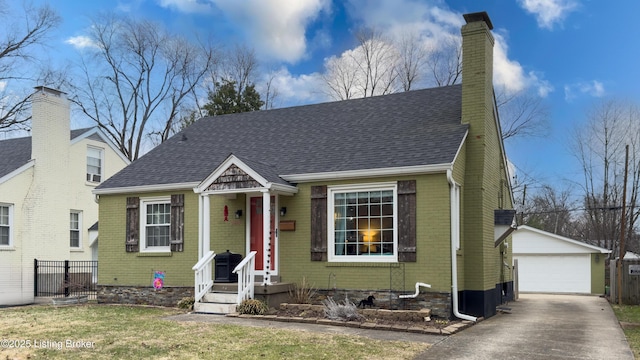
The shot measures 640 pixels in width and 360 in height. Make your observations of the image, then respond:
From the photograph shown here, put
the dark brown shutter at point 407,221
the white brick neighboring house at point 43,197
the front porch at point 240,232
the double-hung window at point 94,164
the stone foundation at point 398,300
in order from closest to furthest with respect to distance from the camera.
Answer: the stone foundation at point 398,300 < the dark brown shutter at point 407,221 < the front porch at point 240,232 < the white brick neighboring house at point 43,197 < the double-hung window at point 94,164

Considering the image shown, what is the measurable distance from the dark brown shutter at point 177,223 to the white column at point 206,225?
114 cm

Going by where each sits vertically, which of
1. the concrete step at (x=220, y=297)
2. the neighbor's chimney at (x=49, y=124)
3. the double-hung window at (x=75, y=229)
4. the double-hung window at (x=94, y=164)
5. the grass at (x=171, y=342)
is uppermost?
the neighbor's chimney at (x=49, y=124)

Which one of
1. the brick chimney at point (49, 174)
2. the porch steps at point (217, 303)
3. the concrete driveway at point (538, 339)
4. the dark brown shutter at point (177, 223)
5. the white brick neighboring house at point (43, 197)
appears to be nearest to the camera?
the concrete driveway at point (538, 339)

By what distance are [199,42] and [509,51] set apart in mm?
19767

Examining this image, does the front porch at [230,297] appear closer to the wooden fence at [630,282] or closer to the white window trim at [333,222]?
the white window trim at [333,222]

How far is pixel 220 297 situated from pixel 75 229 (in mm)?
10968

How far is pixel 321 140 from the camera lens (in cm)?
1528

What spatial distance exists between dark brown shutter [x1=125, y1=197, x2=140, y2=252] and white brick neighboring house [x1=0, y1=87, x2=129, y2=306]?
5163mm

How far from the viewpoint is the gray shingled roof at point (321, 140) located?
13.2 meters

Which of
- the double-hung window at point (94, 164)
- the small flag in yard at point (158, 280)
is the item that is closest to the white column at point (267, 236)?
the small flag in yard at point (158, 280)

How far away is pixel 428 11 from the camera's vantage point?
82.4 ft

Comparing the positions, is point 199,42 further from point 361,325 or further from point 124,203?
point 361,325

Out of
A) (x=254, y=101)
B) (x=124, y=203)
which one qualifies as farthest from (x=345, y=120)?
(x=254, y=101)

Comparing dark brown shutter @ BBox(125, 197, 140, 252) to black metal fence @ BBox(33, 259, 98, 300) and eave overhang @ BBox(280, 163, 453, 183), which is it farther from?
eave overhang @ BBox(280, 163, 453, 183)
